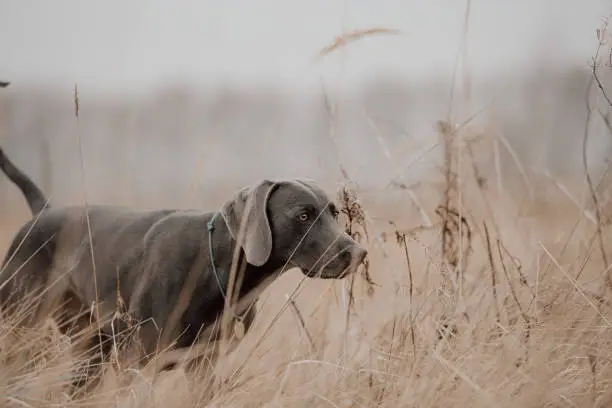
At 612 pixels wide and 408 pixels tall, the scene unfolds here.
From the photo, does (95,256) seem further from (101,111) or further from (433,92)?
(433,92)

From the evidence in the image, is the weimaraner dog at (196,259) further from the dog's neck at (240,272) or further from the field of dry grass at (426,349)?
the field of dry grass at (426,349)

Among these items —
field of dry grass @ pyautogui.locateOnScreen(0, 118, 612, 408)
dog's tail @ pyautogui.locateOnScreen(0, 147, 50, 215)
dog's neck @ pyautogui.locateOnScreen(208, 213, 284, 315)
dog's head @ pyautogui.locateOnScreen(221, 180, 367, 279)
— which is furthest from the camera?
dog's tail @ pyautogui.locateOnScreen(0, 147, 50, 215)

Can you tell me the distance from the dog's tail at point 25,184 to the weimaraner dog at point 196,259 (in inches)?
12.0

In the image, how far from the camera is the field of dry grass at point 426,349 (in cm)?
230

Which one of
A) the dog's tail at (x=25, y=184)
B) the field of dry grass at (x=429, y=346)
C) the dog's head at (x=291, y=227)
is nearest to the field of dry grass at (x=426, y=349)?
the field of dry grass at (x=429, y=346)

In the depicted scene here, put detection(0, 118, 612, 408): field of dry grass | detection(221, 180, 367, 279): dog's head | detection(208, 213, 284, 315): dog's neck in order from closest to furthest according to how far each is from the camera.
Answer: detection(0, 118, 612, 408): field of dry grass → detection(221, 180, 367, 279): dog's head → detection(208, 213, 284, 315): dog's neck

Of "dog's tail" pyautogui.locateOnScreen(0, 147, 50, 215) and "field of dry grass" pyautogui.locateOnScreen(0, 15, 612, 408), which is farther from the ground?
"dog's tail" pyautogui.locateOnScreen(0, 147, 50, 215)

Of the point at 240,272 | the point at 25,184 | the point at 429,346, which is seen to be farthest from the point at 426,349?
the point at 25,184

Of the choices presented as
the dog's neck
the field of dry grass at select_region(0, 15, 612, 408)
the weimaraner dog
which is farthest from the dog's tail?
the dog's neck

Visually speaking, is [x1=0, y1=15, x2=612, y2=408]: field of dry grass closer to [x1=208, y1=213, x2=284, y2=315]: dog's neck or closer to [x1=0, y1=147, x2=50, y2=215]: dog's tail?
[x1=208, y1=213, x2=284, y2=315]: dog's neck

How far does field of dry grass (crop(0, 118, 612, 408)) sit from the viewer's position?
230cm

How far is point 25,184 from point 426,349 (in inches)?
84.3

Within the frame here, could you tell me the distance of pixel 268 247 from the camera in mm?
→ 2879

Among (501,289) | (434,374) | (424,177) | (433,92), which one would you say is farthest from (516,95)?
(433,92)
